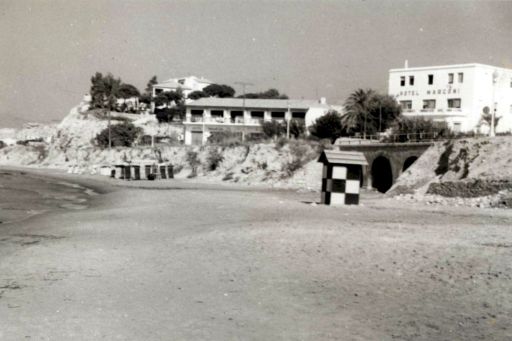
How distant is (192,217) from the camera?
1980 centimetres

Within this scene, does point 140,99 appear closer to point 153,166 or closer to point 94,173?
point 94,173

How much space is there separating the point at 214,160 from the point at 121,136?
114 ft

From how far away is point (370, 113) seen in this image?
65.3 m

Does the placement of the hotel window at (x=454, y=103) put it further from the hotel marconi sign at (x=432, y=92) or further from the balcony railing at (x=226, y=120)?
the balcony railing at (x=226, y=120)

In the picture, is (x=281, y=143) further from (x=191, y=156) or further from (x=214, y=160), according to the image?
(x=191, y=156)

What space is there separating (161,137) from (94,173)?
80.1 ft

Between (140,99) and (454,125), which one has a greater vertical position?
(140,99)

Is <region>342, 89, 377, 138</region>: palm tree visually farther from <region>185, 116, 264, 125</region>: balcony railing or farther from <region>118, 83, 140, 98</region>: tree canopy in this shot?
<region>118, 83, 140, 98</region>: tree canopy

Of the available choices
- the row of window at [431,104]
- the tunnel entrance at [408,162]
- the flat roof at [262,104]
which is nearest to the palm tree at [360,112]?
the row of window at [431,104]

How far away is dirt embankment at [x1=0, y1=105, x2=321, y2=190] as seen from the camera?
5272cm

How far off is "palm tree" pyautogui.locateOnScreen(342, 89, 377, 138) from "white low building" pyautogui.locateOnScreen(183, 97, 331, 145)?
14664 millimetres

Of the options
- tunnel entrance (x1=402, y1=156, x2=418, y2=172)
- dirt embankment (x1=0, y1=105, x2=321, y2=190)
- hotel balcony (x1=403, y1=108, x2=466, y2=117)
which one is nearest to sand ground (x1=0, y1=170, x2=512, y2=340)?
tunnel entrance (x1=402, y1=156, x2=418, y2=172)

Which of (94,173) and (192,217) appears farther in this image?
(94,173)

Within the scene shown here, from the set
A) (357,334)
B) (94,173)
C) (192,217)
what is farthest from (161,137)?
(357,334)
